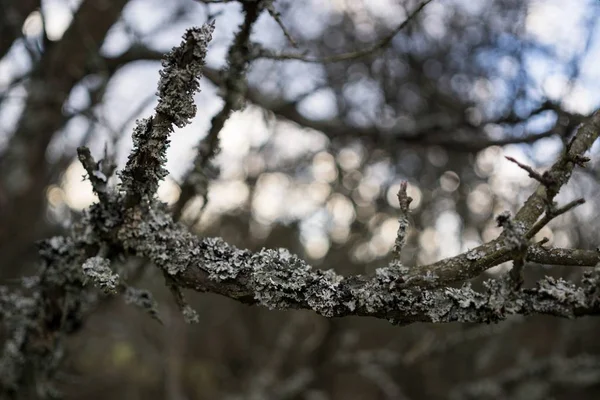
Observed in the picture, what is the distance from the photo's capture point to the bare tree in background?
3.10ft

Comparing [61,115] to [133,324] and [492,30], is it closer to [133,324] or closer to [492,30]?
[492,30]

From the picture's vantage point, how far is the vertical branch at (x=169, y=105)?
2.87 ft

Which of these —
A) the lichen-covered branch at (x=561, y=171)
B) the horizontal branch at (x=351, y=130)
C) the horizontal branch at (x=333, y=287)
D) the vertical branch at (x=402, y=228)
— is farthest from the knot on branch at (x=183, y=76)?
the horizontal branch at (x=351, y=130)

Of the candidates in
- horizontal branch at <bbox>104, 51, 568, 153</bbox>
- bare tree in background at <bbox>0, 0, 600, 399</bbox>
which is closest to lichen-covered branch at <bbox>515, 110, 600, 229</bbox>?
bare tree in background at <bbox>0, 0, 600, 399</bbox>

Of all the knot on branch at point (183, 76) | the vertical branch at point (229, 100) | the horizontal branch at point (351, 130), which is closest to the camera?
the knot on branch at point (183, 76)

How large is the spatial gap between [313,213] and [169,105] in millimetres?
2841

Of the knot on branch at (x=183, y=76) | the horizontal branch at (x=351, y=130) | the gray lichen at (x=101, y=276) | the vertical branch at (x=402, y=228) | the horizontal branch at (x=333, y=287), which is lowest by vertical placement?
the gray lichen at (x=101, y=276)

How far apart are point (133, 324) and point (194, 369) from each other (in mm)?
1023

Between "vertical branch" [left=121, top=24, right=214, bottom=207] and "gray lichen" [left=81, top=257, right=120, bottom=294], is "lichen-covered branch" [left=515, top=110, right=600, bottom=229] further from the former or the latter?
"gray lichen" [left=81, top=257, right=120, bottom=294]

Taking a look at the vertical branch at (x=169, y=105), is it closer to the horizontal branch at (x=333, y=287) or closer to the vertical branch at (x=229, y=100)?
the horizontal branch at (x=333, y=287)

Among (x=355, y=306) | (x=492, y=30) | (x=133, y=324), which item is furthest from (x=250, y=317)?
(x=355, y=306)

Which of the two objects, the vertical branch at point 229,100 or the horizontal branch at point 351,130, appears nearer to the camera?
the vertical branch at point 229,100

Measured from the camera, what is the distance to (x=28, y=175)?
311 cm

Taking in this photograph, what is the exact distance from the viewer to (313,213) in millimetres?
3725
